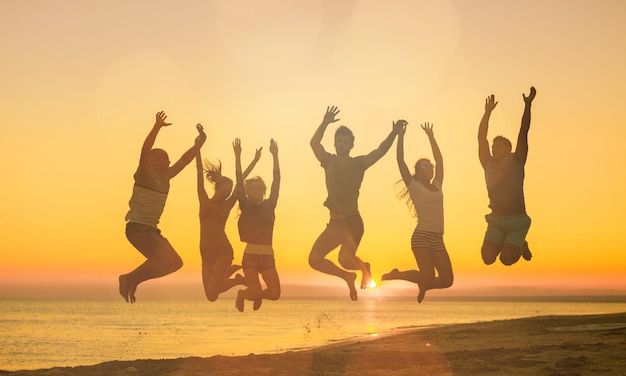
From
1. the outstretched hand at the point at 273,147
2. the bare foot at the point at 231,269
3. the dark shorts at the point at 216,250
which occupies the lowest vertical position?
the bare foot at the point at 231,269

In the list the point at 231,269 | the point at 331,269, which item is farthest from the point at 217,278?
the point at 331,269

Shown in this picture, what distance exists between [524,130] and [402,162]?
240 cm

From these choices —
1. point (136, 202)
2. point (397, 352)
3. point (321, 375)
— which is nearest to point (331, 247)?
point (136, 202)

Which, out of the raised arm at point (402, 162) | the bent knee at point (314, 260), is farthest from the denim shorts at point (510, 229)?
the bent knee at point (314, 260)

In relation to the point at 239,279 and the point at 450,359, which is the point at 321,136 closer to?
the point at 239,279

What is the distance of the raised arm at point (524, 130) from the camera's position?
14.0 metres

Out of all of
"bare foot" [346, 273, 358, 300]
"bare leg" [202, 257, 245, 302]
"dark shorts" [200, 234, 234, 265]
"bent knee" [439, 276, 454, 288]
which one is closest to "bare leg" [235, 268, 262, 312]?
"bare leg" [202, 257, 245, 302]

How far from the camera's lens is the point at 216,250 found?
1591 centimetres

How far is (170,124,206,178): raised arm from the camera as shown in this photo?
572 inches

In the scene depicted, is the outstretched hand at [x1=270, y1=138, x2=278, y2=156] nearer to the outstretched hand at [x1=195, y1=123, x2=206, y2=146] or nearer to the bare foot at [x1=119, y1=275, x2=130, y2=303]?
the outstretched hand at [x1=195, y1=123, x2=206, y2=146]

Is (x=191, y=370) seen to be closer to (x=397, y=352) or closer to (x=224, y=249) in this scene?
(x=397, y=352)

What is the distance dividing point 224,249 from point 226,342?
67317 mm

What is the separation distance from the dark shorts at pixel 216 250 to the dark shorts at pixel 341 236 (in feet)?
5.82

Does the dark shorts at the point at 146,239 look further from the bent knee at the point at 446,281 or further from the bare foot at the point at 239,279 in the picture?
the bent knee at the point at 446,281
